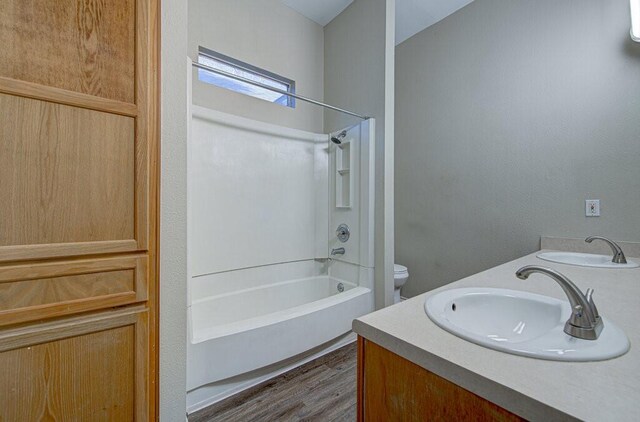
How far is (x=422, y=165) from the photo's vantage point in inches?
107

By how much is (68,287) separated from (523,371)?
122 centimetres

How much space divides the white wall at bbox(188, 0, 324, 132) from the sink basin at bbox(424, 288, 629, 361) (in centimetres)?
211

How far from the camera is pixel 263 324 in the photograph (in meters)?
1.52

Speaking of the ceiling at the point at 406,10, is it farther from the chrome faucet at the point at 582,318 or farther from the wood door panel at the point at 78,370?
the wood door panel at the point at 78,370

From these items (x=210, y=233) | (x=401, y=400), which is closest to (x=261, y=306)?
(x=210, y=233)

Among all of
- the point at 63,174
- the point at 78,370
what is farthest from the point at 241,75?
the point at 78,370

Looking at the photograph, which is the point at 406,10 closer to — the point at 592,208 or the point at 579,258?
the point at 592,208

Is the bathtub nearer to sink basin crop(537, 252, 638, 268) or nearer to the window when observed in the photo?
sink basin crop(537, 252, 638, 268)

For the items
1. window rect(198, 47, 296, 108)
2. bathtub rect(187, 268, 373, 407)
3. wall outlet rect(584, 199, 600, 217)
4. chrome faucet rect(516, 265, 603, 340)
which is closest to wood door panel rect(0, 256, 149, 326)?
bathtub rect(187, 268, 373, 407)

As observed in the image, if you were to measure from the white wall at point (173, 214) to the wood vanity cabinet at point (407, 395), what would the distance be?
78cm

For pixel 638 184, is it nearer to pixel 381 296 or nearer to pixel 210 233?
pixel 381 296

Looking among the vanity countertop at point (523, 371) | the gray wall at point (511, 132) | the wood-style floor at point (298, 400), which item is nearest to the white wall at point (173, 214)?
the wood-style floor at point (298, 400)

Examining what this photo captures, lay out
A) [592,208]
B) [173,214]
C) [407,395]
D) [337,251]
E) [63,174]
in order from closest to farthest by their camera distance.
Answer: [407,395] → [63,174] → [173,214] → [592,208] → [337,251]

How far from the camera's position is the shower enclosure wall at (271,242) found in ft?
5.08
